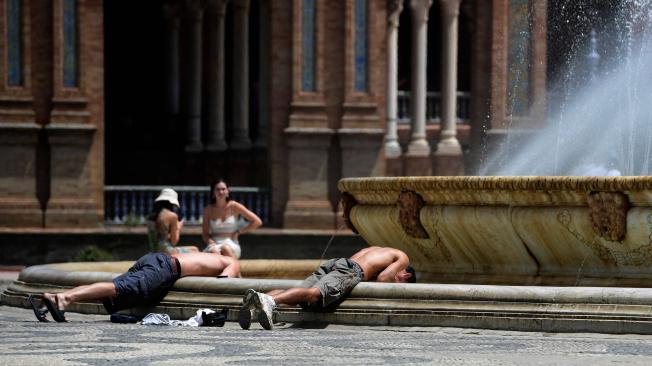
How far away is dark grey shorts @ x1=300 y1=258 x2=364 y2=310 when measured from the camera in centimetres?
1380

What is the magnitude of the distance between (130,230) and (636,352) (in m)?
19.7

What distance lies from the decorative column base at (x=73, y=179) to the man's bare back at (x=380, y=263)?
16558 millimetres

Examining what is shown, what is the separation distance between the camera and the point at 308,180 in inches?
1272

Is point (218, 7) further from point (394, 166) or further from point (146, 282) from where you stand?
point (146, 282)

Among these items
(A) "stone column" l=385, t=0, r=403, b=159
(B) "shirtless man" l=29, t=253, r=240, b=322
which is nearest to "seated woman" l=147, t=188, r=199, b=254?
(B) "shirtless man" l=29, t=253, r=240, b=322

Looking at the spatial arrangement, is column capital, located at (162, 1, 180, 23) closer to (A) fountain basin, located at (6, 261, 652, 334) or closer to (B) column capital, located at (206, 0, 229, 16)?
(B) column capital, located at (206, 0, 229, 16)

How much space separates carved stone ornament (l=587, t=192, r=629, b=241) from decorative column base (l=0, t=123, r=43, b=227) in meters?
17.6

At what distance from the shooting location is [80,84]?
3103 cm

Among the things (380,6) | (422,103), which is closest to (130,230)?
(380,6)

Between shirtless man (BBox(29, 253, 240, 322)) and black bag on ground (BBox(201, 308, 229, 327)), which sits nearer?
black bag on ground (BBox(201, 308, 229, 327))

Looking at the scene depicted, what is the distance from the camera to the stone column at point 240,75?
1561 inches

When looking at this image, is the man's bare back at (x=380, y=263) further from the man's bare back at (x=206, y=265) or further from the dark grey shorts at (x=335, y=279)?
the man's bare back at (x=206, y=265)

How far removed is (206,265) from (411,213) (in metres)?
1.79

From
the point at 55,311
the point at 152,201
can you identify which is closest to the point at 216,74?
the point at 152,201
